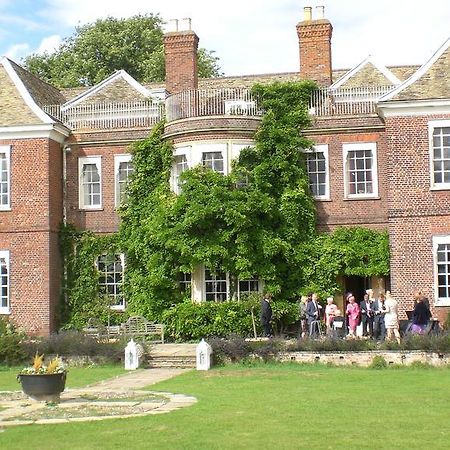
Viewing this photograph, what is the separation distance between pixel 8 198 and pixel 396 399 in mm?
17717

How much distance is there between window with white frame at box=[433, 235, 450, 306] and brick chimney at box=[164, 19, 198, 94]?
10640 mm

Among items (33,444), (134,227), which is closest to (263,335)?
(134,227)

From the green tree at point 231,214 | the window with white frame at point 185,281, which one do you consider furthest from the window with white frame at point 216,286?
the green tree at point 231,214

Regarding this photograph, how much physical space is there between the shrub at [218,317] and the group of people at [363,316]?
0.67 meters

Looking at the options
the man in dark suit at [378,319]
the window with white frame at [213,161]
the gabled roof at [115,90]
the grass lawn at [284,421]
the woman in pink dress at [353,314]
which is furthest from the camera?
the gabled roof at [115,90]

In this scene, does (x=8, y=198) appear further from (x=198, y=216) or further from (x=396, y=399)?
(x=396, y=399)

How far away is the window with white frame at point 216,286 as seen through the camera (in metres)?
29.2

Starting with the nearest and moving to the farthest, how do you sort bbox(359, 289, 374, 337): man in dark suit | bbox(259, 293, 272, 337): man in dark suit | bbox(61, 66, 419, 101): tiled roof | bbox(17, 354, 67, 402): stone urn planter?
bbox(17, 354, 67, 402): stone urn planter, bbox(359, 289, 374, 337): man in dark suit, bbox(259, 293, 272, 337): man in dark suit, bbox(61, 66, 419, 101): tiled roof

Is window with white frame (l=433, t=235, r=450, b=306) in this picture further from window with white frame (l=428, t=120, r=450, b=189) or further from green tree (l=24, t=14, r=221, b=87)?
green tree (l=24, t=14, r=221, b=87)

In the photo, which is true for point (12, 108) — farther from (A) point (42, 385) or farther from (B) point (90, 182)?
(A) point (42, 385)

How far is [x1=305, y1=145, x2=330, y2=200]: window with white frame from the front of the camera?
30.0m

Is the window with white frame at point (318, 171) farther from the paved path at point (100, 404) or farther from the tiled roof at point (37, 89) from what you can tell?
the paved path at point (100, 404)

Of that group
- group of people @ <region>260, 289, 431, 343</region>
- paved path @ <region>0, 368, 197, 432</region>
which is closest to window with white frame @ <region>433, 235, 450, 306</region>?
group of people @ <region>260, 289, 431, 343</region>

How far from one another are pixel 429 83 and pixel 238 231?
765 centimetres
